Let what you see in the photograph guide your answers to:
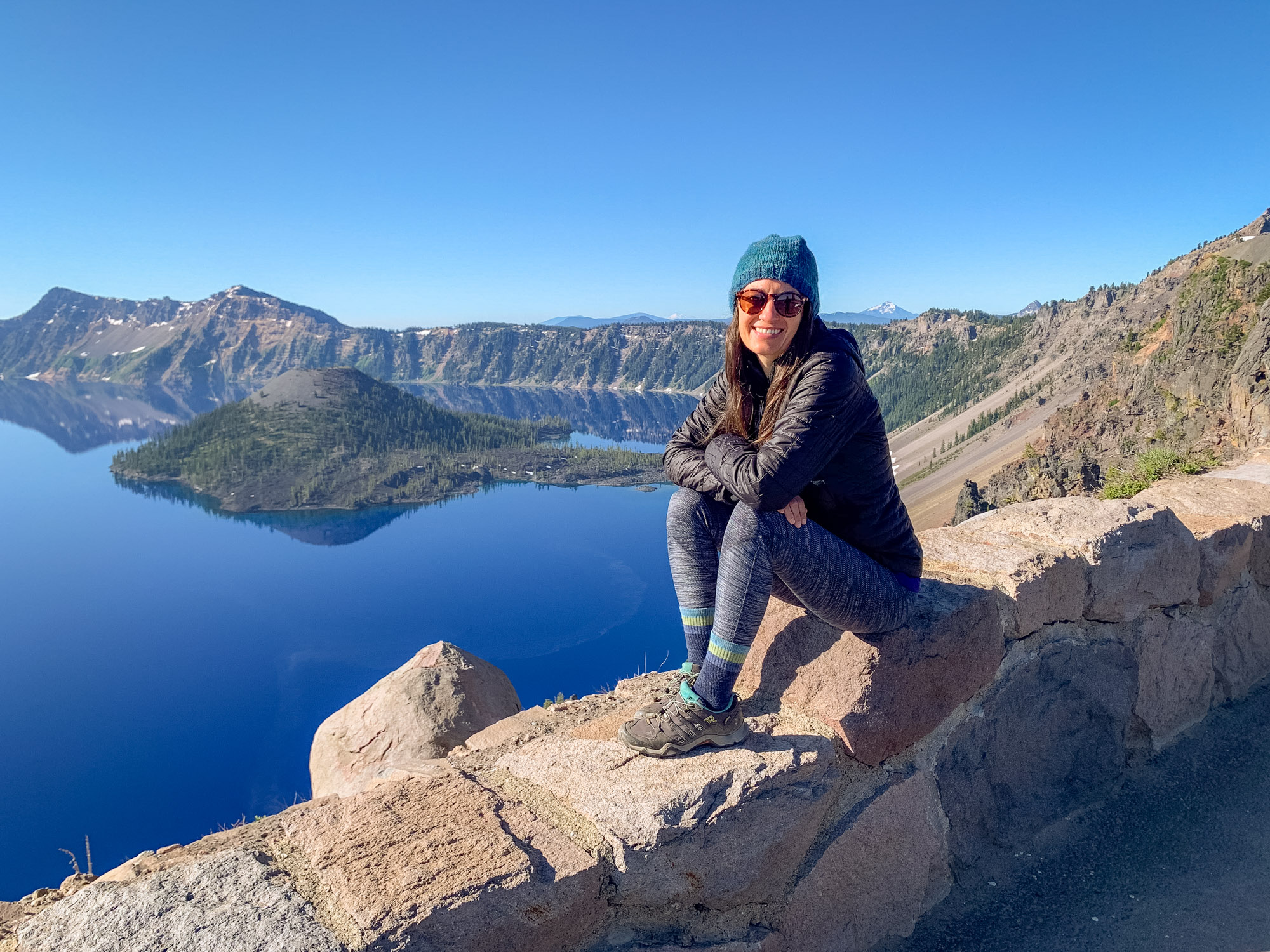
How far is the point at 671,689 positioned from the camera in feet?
10.5

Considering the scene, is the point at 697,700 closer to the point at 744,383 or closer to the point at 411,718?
the point at 744,383

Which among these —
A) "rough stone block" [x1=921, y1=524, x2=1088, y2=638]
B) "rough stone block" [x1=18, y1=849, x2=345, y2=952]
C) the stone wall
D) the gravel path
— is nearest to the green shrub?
the stone wall

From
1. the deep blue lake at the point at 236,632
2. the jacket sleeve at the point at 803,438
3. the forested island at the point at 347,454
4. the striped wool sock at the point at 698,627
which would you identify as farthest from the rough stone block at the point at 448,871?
the forested island at the point at 347,454

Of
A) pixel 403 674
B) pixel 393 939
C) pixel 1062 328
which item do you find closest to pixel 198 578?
pixel 403 674

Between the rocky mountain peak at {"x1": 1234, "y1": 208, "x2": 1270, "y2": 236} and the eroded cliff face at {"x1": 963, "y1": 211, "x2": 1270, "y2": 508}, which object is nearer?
the eroded cliff face at {"x1": 963, "y1": 211, "x2": 1270, "y2": 508}

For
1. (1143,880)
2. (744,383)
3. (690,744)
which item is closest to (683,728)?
(690,744)

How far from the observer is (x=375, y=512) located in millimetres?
105812

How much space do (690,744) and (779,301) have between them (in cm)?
163

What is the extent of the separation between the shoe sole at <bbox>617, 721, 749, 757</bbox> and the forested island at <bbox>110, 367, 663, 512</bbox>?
105 m

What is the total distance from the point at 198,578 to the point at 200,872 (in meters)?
83.7

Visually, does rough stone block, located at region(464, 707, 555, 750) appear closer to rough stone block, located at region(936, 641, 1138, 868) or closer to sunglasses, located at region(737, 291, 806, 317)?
rough stone block, located at region(936, 641, 1138, 868)

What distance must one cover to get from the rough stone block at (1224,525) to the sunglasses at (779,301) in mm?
2667

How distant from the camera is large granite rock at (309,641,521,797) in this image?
5.34 m

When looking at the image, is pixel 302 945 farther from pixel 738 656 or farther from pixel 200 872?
pixel 738 656
